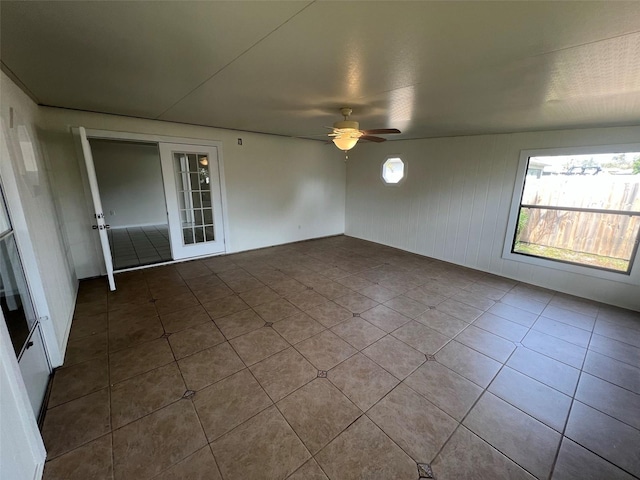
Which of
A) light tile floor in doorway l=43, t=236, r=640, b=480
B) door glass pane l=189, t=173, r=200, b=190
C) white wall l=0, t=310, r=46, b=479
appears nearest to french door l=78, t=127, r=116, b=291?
light tile floor in doorway l=43, t=236, r=640, b=480

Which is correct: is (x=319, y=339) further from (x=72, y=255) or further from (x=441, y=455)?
(x=72, y=255)

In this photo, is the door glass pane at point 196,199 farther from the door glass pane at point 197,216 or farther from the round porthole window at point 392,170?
the round porthole window at point 392,170

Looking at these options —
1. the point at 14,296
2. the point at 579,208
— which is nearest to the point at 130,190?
the point at 14,296

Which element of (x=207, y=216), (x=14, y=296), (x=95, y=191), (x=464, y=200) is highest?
(x=95, y=191)

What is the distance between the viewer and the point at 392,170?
5785 mm

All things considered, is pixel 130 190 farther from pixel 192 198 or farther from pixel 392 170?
pixel 392 170

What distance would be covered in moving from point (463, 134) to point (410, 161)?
1.07 metres

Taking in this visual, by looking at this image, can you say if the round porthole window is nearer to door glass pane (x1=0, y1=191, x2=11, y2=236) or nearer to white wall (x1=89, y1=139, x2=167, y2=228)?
door glass pane (x1=0, y1=191, x2=11, y2=236)

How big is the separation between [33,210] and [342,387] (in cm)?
295

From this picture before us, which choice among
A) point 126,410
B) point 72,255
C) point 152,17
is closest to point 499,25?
point 152,17

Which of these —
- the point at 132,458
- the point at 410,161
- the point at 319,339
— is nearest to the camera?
the point at 132,458

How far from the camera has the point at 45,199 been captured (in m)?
2.79

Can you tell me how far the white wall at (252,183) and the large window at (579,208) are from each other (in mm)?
3797

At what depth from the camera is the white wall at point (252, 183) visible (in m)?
3.52
